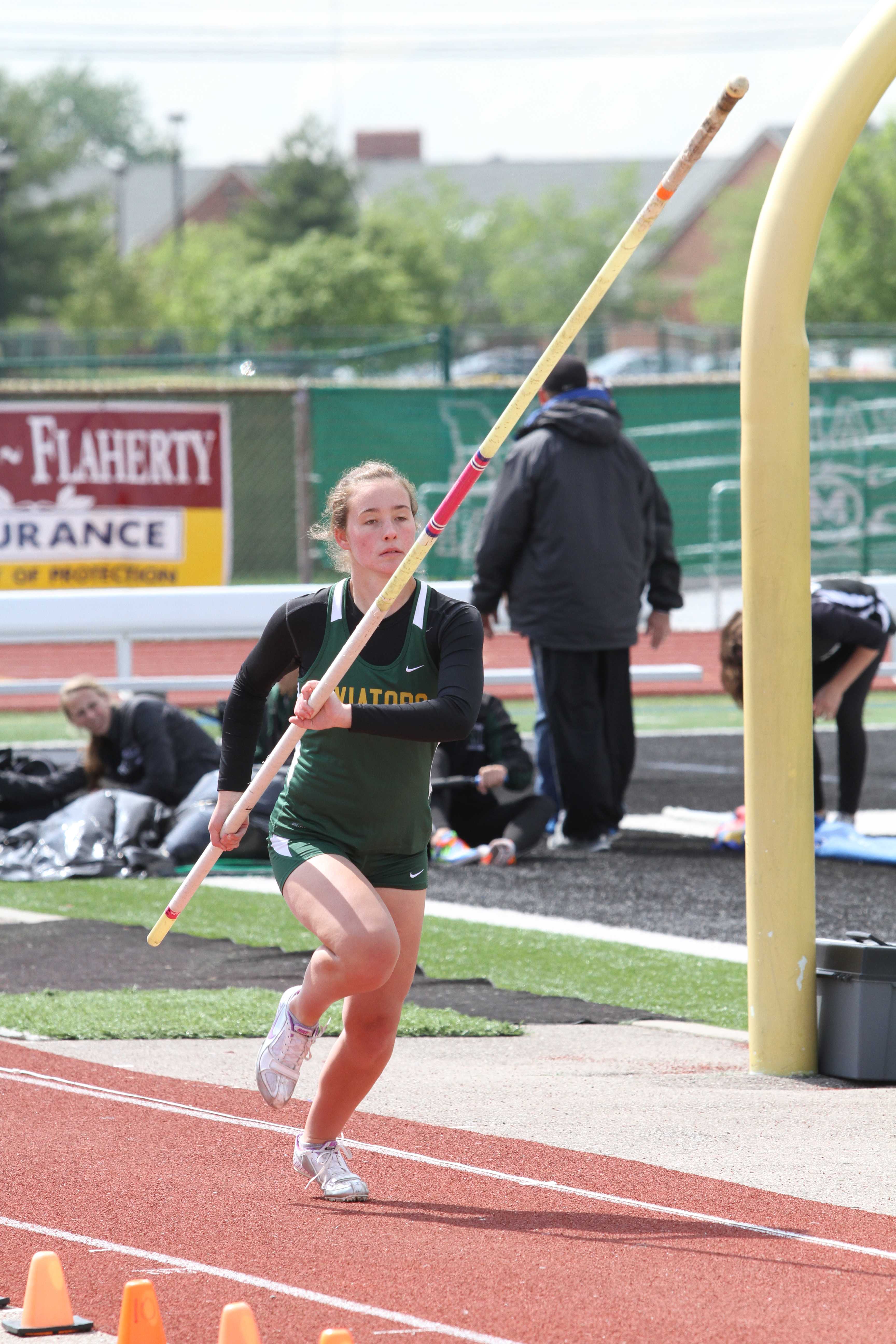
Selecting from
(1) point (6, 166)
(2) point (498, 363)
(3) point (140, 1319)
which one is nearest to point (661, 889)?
(3) point (140, 1319)

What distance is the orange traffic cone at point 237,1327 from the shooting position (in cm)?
304

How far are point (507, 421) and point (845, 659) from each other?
222 inches

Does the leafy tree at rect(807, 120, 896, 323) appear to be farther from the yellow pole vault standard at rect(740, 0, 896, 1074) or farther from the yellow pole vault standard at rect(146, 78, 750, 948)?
the yellow pole vault standard at rect(146, 78, 750, 948)

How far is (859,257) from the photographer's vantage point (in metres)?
48.3

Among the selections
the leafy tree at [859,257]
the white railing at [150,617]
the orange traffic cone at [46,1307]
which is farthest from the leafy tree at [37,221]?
the orange traffic cone at [46,1307]

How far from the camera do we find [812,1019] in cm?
573

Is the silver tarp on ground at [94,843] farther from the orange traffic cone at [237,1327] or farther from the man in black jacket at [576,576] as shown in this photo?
the orange traffic cone at [237,1327]

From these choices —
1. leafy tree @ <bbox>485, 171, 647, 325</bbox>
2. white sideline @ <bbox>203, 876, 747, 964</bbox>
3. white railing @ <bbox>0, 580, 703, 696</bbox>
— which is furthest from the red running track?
leafy tree @ <bbox>485, 171, 647, 325</bbox>

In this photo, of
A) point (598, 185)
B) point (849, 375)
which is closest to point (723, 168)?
point (598, 185)

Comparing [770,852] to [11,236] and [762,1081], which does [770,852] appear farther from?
[11,236]

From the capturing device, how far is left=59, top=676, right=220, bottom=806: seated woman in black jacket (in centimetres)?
983

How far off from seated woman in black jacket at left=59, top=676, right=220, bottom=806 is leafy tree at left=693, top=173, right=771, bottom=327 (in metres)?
58.2

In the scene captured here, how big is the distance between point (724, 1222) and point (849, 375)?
2017cm

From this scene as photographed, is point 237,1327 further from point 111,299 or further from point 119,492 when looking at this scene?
point 111,299
